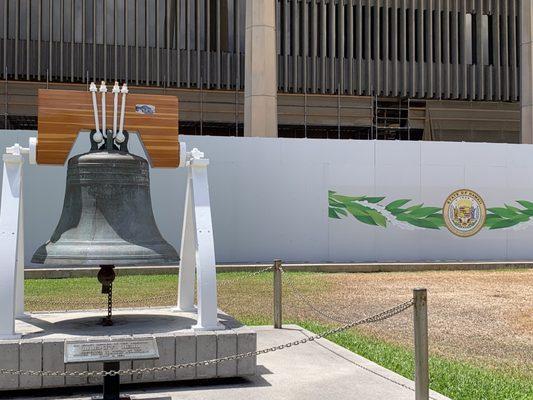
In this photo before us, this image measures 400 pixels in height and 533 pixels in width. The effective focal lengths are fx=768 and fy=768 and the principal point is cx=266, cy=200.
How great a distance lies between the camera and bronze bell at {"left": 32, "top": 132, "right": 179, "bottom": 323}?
6.83m

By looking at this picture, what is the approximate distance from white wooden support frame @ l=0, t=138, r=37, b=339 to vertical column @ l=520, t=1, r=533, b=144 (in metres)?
25.2

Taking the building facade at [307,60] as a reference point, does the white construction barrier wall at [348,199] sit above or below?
below

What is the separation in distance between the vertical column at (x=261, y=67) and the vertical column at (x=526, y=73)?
1015 centimetres

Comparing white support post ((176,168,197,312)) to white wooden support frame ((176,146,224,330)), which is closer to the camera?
white wooden support frame ((176,146,224,330))

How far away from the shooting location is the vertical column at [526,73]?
95.2 ft

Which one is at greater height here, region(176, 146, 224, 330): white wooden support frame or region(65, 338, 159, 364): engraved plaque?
region(176, 146, 224, 330): white wooden support frame

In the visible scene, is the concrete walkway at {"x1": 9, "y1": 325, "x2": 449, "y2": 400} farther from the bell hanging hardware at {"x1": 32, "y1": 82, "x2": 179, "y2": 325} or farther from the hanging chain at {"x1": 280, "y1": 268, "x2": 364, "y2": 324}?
the hanging chain at {"x1": 280, "y1": 268, "x2": 364, "y2": 324}

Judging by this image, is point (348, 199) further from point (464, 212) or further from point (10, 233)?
point (10, 233)

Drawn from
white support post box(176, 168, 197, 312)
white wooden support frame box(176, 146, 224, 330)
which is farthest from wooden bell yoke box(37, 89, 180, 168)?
white support post box(176, 168, 197, 312)

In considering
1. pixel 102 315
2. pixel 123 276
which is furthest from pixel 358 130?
pixel 102 315

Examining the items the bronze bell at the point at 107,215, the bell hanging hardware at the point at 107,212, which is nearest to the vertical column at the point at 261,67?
the bell hanging hardware at the point at 107,212

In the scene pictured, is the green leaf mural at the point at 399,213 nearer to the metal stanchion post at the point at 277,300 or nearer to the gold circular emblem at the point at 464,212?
the gold circular emblem at the point at 464,212

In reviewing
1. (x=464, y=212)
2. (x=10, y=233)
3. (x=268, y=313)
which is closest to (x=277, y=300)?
(x=268, y=313)

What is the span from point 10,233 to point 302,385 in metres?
2.96
